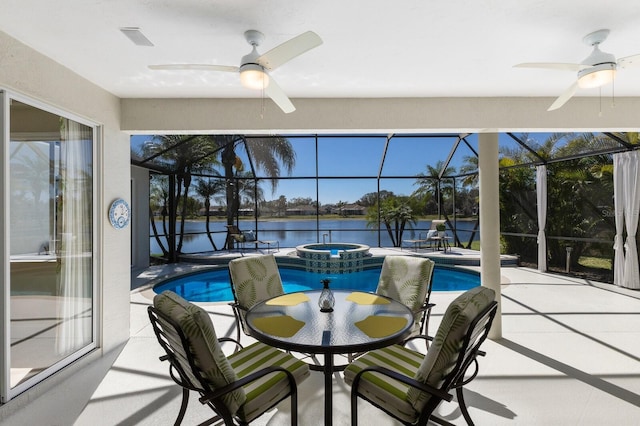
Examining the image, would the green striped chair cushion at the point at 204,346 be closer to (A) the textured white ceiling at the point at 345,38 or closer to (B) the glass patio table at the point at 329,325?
(B) the glass patio table at the point at 329,325

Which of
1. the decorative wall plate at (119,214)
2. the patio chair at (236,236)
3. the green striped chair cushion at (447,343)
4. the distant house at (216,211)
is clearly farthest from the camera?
the distant house at (216,211)

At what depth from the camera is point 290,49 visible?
191 centimetres

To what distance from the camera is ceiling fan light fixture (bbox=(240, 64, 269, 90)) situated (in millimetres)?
2125

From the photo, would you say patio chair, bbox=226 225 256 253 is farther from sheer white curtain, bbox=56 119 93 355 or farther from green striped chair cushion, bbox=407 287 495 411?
green striped chair cushion, bbox=407 287 495 411

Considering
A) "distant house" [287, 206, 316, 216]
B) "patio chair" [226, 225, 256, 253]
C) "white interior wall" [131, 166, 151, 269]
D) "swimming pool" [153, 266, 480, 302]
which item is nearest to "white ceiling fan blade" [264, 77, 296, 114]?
"swimming pool" [153, 266, 480, 302]

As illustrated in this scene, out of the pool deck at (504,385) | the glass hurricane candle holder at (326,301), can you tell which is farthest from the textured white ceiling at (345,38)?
the pool deck at (504,385)

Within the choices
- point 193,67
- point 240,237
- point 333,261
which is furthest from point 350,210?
point 193,67

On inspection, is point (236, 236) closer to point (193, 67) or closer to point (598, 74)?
point (193, 67)

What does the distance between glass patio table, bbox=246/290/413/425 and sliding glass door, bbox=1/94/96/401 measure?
1.88 meters

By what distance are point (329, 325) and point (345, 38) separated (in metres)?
2.00

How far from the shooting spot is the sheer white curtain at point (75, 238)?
2893mm

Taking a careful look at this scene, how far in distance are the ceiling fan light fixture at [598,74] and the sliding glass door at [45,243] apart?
4161 millimetres

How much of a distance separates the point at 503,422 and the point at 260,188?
11.5 meters

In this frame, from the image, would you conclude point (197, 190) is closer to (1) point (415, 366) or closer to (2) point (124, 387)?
(2) point (124, 387)
